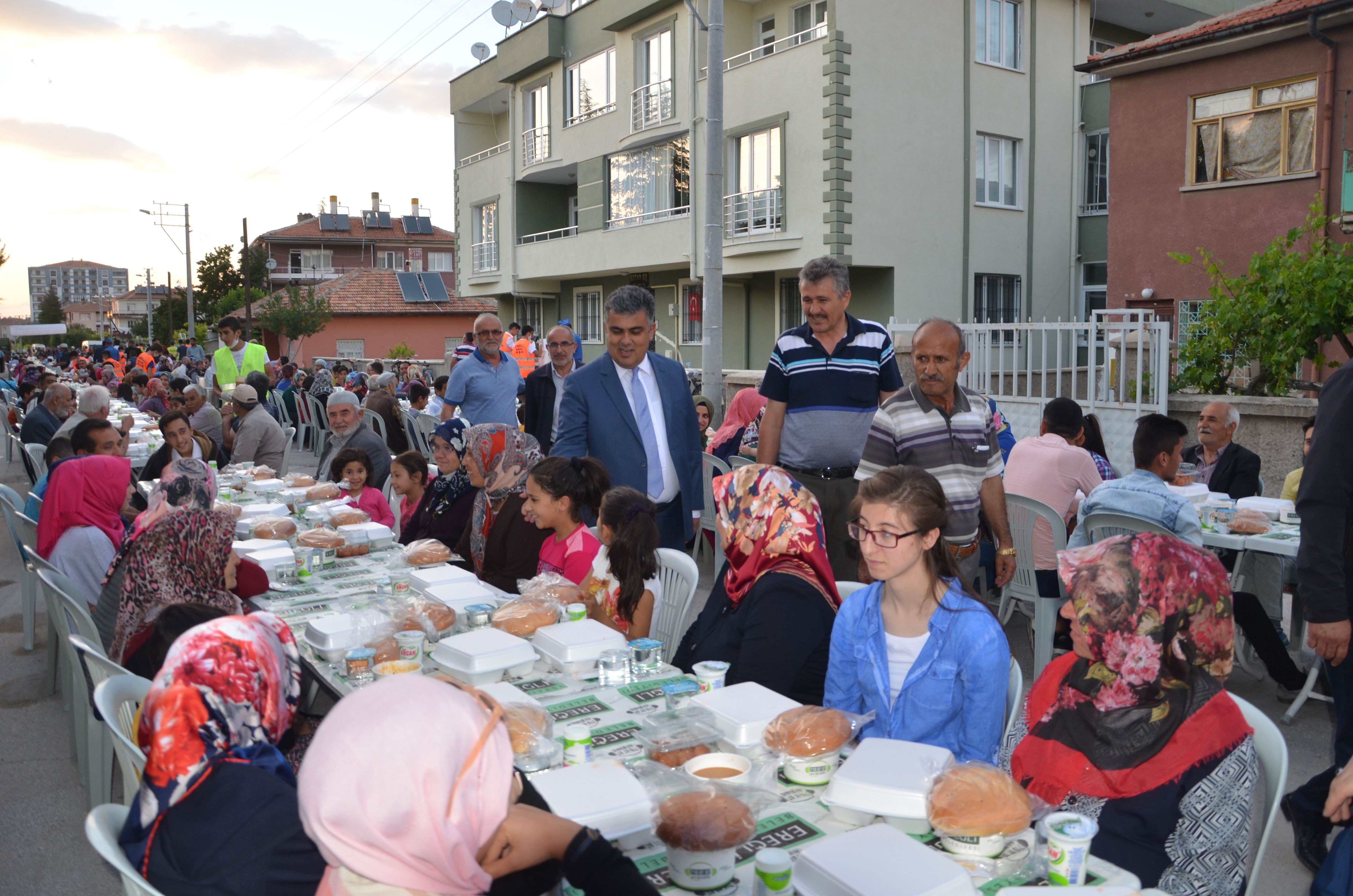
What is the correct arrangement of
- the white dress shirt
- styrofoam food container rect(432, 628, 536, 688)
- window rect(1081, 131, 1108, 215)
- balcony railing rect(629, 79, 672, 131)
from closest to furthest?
styrofoam food container rect(432, 628, 536, 688)
the white dress shirt
balcony railing rect(629, 79, 672, 131)
window rect(1081, 131, 1108, 215)

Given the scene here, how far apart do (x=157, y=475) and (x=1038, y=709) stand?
7520 mm

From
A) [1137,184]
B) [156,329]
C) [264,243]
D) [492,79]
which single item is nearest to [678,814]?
[1137,184]

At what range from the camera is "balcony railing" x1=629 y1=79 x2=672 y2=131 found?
19031 millimetres

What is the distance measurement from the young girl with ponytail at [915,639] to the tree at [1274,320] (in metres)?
8.01

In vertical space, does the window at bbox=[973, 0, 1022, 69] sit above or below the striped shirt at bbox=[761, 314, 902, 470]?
above

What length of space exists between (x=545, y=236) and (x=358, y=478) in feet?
62.1

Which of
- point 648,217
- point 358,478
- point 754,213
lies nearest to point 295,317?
point 648,217

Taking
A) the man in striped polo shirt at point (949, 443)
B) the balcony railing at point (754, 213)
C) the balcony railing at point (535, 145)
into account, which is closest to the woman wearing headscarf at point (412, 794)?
the man in striped polo shirt at point (949, 443)

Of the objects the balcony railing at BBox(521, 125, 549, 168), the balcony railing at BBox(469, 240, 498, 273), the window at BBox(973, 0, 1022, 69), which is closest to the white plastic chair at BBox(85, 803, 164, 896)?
the window at BBox(973, 0, 1022, 69)

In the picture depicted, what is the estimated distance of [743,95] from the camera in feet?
57.0

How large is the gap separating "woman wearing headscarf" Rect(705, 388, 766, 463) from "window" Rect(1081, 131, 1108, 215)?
14.0m

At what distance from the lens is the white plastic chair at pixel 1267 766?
2148mm

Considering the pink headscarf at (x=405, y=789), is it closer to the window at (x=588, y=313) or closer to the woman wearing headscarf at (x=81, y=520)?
the woman wearing headscarf at (x=81, y=520)

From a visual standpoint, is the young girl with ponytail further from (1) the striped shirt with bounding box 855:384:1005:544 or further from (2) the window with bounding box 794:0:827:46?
(2) the window with bounding box 794:0:827:46
